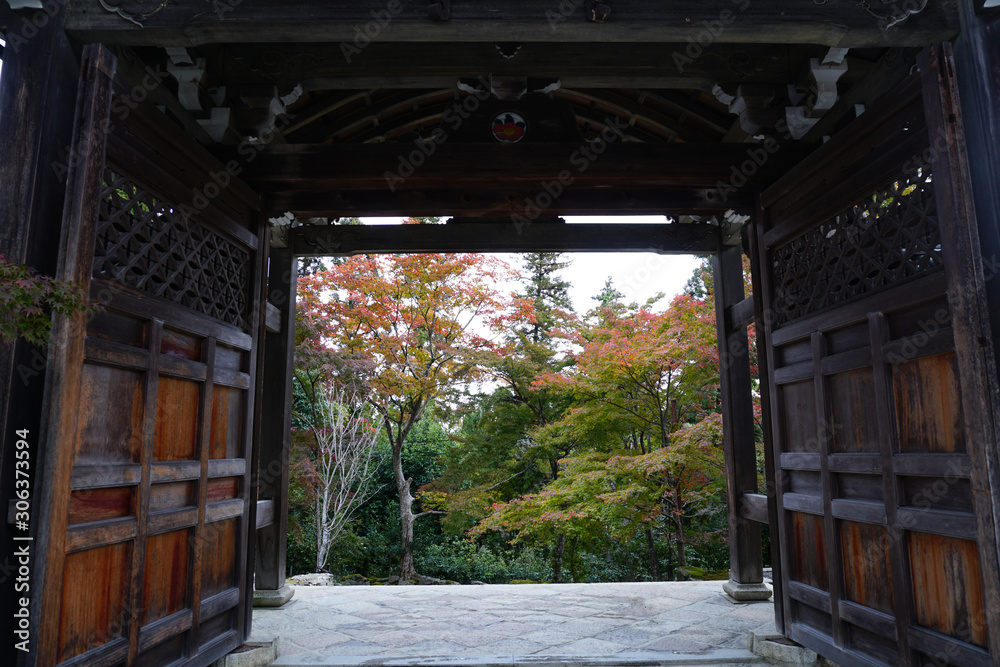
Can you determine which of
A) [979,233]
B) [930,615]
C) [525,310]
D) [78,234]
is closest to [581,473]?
[525,310]

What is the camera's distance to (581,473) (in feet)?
27.1

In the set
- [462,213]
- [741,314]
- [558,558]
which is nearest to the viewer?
[462,213]

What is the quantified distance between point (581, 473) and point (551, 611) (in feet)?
11.0

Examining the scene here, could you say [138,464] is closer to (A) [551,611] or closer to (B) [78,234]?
(B) [78,234]

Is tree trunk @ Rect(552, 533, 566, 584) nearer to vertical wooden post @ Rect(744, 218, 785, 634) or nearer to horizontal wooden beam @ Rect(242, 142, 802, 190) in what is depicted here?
vertical wooden post @ Rect(744, 218, 785, 634)

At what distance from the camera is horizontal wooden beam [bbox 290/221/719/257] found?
5.74 m

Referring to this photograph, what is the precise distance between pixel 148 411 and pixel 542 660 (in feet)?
8.36

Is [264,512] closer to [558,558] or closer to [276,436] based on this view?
[276,436]

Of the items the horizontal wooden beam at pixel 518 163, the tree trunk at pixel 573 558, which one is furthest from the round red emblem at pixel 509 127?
the tree trunk at pixel 573 558

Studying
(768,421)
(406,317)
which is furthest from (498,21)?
(406,317)

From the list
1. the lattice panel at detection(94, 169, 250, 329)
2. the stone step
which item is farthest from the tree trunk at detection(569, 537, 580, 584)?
the lattice panel at detection(94, 169, 250, 329)

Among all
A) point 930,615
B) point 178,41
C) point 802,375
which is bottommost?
point 930,615

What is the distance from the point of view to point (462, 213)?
480cm

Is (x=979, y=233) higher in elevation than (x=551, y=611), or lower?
higher
